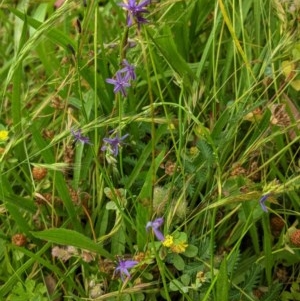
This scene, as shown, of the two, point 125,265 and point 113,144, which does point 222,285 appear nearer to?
point 125,265

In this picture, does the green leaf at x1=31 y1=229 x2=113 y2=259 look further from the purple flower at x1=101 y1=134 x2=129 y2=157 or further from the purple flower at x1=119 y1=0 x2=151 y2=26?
the purple flower at x1=119 y1=0 x2=151 y2=26

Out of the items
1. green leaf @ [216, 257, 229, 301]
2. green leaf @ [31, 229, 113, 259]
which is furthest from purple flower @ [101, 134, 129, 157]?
green leaf @ [216, 257, 229, 301]

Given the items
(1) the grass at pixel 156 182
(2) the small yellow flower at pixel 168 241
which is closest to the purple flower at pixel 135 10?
(1) the grass at pixel 156 182

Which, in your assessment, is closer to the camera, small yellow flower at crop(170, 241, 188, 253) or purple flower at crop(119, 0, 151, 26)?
purple flower at crop(119, 0, 151, 26)

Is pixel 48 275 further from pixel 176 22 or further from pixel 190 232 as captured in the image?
pixel 176 22

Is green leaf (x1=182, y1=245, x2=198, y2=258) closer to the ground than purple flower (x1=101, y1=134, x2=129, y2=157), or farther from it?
closer to the ground

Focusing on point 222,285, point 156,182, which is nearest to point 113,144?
point 156,182

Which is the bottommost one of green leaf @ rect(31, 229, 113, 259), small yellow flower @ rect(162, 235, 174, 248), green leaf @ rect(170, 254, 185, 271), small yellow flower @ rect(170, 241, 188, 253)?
green leaf @ rect(170, 254, 185, 271)

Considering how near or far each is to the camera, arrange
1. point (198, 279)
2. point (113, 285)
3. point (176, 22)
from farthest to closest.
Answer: point (176, 22)
point (113, 285)
point (198, 279)

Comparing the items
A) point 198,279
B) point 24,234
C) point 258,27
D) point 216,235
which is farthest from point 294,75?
point 24,234
